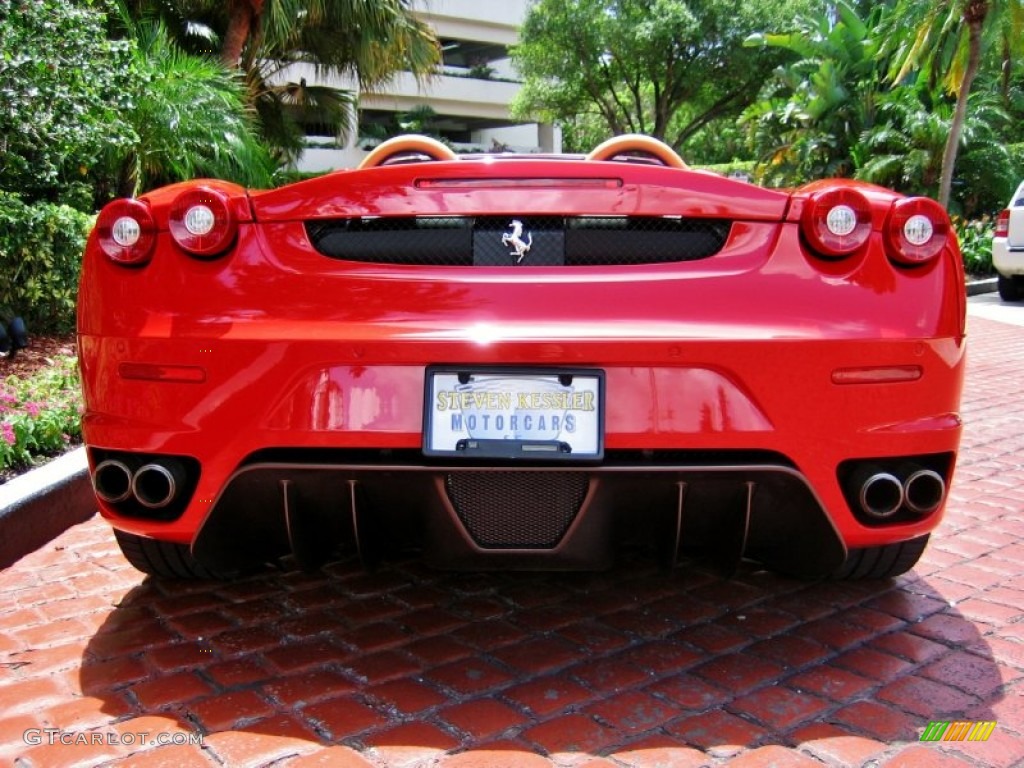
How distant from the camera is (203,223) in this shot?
7.24ft

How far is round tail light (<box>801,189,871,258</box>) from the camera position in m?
2.16

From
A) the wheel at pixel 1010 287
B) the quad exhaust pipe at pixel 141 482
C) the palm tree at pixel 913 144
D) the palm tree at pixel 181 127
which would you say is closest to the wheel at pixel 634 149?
the quad exhaust pipe at pixel 141 482

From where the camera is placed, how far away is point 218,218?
2205mm

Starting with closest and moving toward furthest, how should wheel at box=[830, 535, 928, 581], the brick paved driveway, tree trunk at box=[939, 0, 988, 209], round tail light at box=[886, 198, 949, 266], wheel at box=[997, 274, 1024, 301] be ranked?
the brick paved driveway < round tail light at box=[886, 198, 949, 266] < wheel at box=[830, 535, 928, 581] < wheel at box=[997, 274, 1024, 301] < tree trunk at box=[939, 0, 988, 209]

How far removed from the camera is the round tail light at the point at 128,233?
7.34ft

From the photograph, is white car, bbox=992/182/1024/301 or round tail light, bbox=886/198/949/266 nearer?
round tail light, bbox=886/198/949/266

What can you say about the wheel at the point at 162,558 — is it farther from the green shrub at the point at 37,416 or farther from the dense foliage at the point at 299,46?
the dense foliage at the point at 299,46

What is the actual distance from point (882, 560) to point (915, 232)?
96cm

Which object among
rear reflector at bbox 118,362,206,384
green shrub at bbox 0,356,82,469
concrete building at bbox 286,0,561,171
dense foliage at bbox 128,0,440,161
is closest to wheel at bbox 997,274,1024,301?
dense foliage at bbox 128,0,440,161

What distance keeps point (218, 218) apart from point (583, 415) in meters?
1.00

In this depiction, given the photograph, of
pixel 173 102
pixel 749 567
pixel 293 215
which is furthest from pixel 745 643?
pixel 173 102

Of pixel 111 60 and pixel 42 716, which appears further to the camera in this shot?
pixel 111 60

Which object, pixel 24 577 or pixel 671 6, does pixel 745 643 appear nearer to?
pixel 24 577

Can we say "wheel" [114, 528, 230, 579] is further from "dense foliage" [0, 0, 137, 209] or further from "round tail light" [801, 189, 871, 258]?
"dense foliage" [0, 0, 137, 209]
